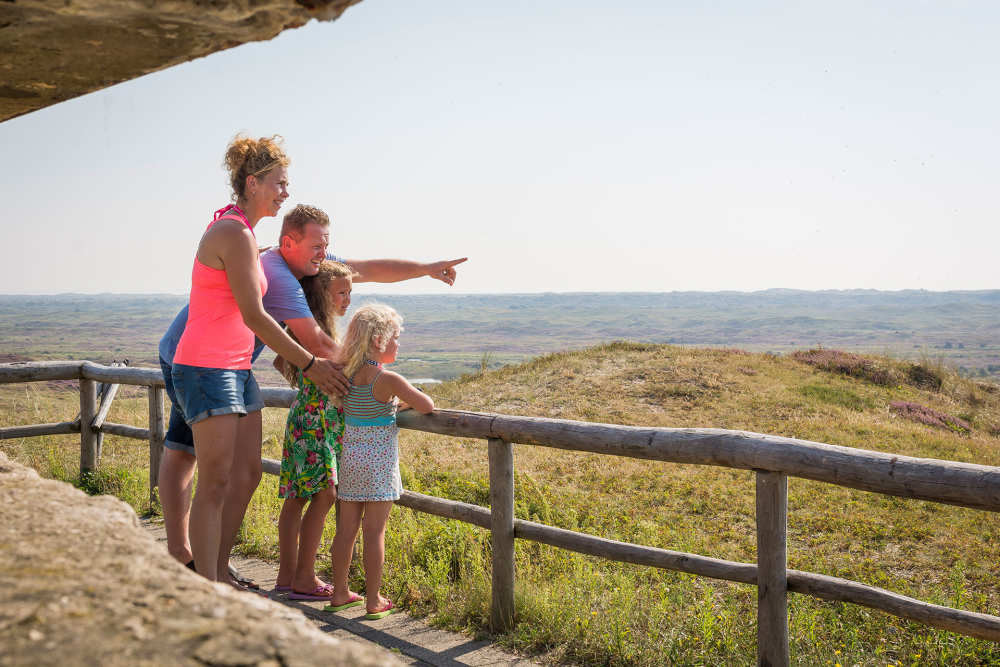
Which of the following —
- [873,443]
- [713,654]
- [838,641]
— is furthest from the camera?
[873,443]

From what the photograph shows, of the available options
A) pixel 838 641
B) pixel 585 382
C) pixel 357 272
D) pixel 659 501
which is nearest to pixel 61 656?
pixel 357 272

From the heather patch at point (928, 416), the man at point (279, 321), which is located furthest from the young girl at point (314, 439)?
the heather patch at point (928, 416)

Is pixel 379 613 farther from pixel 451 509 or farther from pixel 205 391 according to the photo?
pixel 205 391

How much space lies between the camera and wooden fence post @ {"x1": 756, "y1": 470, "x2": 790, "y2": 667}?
3.38 m

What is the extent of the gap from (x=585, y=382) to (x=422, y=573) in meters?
12.4

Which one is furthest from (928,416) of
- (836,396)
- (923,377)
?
(923,377)

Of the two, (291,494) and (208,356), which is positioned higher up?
(208,356)

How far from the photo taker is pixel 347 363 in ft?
13.4

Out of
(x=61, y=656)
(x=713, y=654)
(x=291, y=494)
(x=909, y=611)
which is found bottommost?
(x=713, y=654)

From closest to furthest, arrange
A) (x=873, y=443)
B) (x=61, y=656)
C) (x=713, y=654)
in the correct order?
(x=61, y=656), (x=713, y=654), (x=873, y=443)

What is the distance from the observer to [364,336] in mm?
4062

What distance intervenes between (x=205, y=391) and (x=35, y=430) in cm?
494

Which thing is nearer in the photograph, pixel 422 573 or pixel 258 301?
pixel 258 301

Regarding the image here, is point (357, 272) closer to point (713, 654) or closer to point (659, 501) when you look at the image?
point (713, 654)
